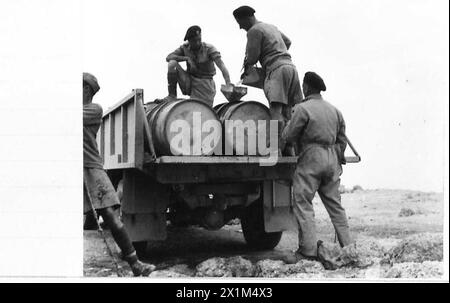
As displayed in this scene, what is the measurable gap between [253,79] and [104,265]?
2321 millimetres

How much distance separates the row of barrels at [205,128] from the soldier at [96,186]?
58cm

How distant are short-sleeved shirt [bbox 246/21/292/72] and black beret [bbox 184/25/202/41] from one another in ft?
2.03

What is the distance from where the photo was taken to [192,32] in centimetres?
649

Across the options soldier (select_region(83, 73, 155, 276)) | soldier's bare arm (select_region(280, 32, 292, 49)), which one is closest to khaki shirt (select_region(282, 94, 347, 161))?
soldier's bare arm (select_region(280, 32, 292, 49))

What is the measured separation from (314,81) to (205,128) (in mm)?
1115

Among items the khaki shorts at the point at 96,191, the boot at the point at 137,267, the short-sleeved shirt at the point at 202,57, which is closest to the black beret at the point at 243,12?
the short-sleeved shirt at the point at 202,57

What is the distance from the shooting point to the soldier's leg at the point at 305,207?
566cm

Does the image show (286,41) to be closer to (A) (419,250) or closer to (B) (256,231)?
(B) (256,231)

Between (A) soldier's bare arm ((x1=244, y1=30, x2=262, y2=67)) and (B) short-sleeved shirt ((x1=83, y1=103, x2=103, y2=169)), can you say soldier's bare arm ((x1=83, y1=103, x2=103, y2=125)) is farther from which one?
(A) soldier's bare arm ((x1=244, y1=30, x2=262, y2=67))

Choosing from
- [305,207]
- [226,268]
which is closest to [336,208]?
[305,207]

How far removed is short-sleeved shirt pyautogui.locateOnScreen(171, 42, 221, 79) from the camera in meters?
6.72

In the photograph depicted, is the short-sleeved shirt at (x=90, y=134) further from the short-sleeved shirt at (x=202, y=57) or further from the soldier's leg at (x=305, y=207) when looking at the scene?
the soldier's leg at (x=305, y=207)
